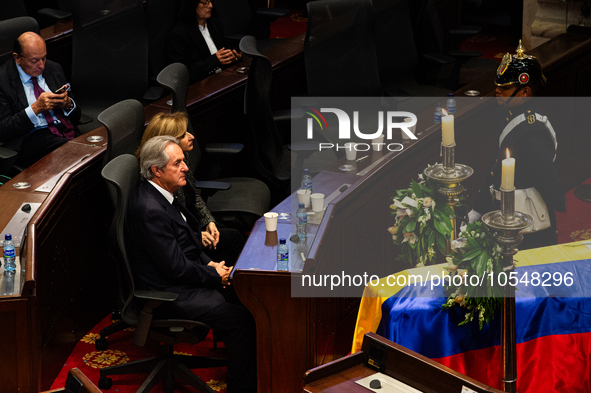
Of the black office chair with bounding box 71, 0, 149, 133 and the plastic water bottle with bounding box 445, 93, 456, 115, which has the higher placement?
the black office chair with bounding box 71, 0, 149, 133

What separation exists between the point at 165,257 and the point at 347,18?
2.41 metres

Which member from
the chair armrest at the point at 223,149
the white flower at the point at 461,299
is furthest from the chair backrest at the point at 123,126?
the white flower at the point at 461,299

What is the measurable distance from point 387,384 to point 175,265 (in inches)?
52.6

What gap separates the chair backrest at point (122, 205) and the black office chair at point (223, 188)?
0.70m

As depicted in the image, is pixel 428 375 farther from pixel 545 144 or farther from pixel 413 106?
pixel 413 106

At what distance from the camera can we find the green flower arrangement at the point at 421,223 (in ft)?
8.50

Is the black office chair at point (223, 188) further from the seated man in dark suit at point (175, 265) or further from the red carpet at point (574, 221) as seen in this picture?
the red carpet at point (574, 221)

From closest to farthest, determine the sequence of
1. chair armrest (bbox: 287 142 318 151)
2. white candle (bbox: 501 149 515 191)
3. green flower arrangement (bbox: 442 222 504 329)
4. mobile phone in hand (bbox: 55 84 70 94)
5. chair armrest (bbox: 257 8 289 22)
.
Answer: white candle (bbox: 501 149 515 191) → green flower arrangement (bbox: 442 222 504 329) → chair armrest (bbox: 287 142 318 151) → mobile phone in hand (bbox: 55 84 70 94) → chair armrest (bbox: 257 8 289 22)

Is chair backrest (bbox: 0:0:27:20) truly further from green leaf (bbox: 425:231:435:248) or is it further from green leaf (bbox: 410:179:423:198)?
green leaf (bbox: 425:231:435:248)

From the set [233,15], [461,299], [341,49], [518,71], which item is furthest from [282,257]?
[233,15]

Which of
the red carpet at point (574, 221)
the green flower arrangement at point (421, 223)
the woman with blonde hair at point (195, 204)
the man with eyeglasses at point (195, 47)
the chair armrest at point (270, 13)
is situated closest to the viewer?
the green flower arrangement at point (421, 223)

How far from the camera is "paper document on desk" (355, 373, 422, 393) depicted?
205 centimetres

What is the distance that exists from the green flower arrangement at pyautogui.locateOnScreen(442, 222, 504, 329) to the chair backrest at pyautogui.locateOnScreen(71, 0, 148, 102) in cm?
314

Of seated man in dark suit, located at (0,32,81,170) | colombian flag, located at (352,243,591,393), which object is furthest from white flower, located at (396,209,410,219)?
seated man in dark suit, located at (0,32,81,170)
